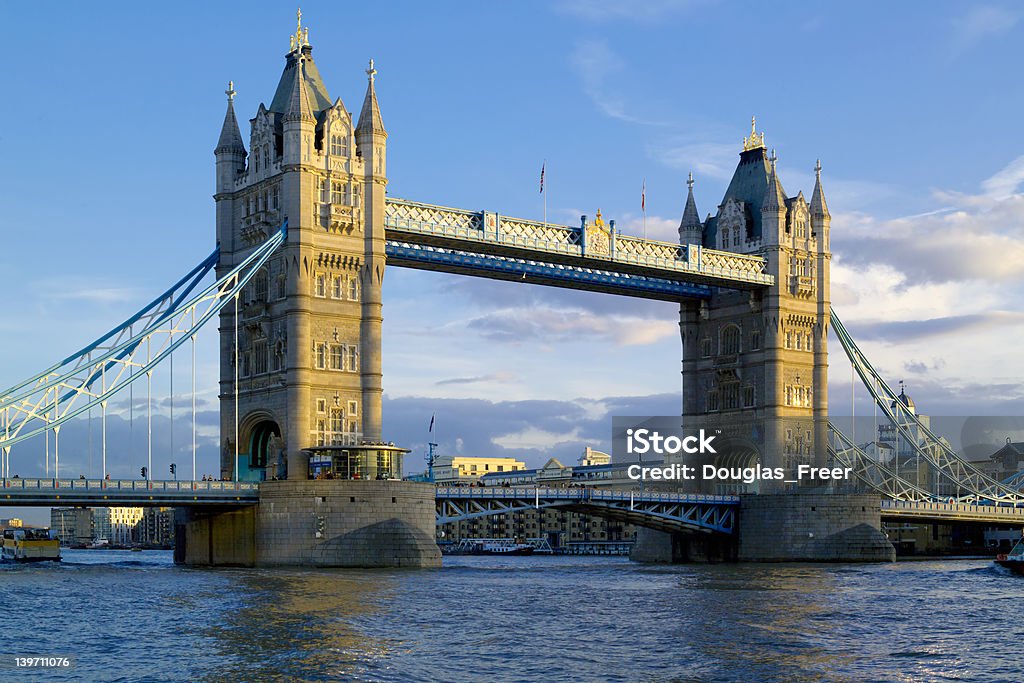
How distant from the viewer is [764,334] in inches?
4451

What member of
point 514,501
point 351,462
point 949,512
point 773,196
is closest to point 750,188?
point 773,196

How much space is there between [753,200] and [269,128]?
42741 mm

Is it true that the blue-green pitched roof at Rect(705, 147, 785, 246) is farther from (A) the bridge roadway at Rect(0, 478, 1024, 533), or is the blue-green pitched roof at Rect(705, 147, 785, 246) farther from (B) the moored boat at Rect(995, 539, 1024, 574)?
(B) the moored boat at Rect(995, 539, 1024, 574)

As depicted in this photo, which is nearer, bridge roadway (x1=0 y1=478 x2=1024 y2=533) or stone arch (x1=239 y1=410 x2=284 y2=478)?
bridge roadway (x1=0 y1=478 x2=1024 y2=533)

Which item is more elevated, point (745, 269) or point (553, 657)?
point (745, 269)

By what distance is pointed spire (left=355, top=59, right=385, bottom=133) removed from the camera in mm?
91438

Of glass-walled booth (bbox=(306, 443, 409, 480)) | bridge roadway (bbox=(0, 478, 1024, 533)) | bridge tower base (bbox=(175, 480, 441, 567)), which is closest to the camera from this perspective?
bridge roadway (bbox=(0, 478, 1024, 533))

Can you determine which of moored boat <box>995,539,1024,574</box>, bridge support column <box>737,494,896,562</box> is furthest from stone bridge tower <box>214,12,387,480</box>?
moored boat <box>995,539,1024,574</box>

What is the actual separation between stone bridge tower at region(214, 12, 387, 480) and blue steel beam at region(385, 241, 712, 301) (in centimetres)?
530

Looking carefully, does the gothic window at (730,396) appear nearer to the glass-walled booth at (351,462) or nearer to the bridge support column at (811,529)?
the bridge support column at (811,529)

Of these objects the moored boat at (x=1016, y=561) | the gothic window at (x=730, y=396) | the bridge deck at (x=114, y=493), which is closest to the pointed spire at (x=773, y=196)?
the gothic window at (x=730, y=396)

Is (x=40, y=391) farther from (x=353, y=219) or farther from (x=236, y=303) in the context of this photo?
(x=353, y=219)

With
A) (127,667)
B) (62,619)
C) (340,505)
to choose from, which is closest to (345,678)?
(127,667)

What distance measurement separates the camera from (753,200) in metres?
117
